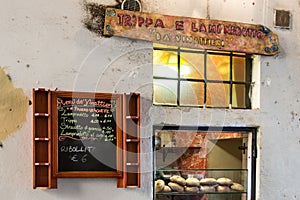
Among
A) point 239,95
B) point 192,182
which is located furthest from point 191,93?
point 192,182

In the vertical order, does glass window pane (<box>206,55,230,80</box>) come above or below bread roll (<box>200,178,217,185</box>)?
above

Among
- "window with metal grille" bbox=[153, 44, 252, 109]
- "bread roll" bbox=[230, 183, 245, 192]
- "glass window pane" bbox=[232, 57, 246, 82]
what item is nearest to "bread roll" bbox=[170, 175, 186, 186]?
"bread roll" bbox=[230, 183, 245, 192]

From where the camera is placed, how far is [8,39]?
221 cm

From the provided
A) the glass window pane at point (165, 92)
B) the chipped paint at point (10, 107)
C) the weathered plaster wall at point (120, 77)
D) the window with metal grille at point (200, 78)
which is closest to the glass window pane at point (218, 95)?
the window with metal grille at point (200, 78)

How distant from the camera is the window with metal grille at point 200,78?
258cm

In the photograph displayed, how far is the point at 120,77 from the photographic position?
7.93ft

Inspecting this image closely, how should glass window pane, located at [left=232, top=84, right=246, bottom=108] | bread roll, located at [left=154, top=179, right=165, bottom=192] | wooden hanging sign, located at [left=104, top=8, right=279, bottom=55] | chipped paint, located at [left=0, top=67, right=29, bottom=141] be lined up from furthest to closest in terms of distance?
glass window pane, located at [left=232, top=84, right=246, bottom=108] → bread roll, located at [left=154, top=179, right=165, bottom=192] → wooden hanging sign, located at [left=104, top=8, right=279, bottom=55] → chipped paint, located at [left=0, top=67, right=29, bottom=141]

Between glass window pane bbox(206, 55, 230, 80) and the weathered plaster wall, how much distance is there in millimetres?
228

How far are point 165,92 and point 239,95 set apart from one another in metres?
0.57

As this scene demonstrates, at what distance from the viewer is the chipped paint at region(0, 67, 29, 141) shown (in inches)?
85.6

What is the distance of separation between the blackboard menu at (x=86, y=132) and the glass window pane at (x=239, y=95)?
89 cm

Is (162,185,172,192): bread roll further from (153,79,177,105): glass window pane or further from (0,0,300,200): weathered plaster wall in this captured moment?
(153,79,177,105): glass window pane

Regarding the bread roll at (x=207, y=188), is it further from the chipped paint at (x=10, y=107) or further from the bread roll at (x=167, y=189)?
the chipped paint at (x=10, y=107)

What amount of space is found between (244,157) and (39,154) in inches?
56.0
